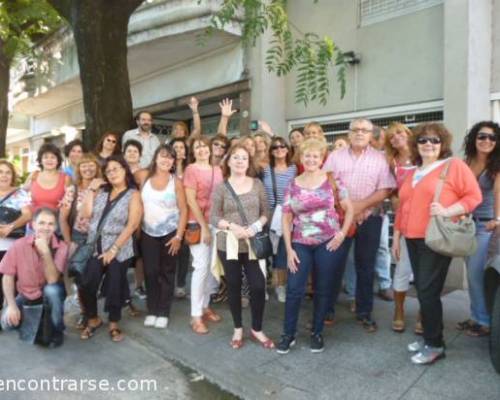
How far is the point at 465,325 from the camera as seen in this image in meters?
4.00

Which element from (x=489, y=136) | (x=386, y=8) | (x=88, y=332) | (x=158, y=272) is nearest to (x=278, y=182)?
(x=158, y=272)

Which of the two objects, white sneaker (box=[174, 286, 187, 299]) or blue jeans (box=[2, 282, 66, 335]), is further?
white sneaker (box=[174, 286, 187, 299])

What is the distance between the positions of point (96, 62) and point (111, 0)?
82 cm

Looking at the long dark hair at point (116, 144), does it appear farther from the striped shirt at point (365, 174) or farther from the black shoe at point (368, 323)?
the black shoe at point (368, 323)

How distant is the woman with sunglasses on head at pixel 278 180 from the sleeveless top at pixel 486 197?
170 centimetres

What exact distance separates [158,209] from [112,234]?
47 centimetres

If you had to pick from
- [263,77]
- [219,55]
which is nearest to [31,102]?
[219,55]

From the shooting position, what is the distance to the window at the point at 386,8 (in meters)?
6.23

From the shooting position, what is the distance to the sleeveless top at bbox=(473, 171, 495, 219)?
11.9 ft

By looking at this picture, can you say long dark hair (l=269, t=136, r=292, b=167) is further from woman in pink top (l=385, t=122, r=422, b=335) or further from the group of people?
woman in pink top (l=385, t=122, r=422, b=335)

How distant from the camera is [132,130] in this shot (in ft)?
18.2

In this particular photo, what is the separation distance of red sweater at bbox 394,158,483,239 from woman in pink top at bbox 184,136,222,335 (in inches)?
69.7

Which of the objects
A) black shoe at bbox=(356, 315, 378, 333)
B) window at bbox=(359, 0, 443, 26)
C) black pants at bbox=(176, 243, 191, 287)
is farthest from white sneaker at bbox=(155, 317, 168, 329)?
window at bbox=(359, 0, 443, 26)

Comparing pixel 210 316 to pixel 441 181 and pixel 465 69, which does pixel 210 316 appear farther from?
pixel 465 69
